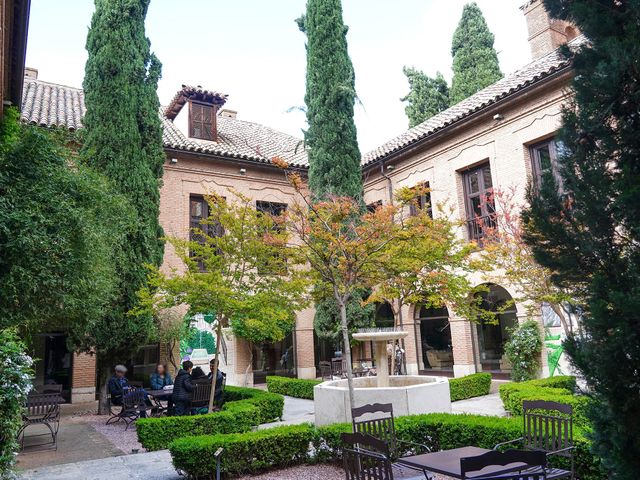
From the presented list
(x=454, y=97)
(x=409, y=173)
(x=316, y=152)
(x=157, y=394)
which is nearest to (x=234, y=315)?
(x=157, y=394)

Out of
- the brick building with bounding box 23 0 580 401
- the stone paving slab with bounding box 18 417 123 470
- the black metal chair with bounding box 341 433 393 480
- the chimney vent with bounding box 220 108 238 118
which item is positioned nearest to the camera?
the black metal chair with bounding box 341 433 393 480

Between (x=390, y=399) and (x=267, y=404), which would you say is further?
(x=267, y=404)

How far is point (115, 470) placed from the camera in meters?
6.78

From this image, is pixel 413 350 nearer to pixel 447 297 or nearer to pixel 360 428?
pixel 447 297

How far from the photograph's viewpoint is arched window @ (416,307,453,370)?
56.6 feet

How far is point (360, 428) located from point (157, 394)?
598 centimetres

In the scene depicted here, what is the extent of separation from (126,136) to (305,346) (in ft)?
32.8

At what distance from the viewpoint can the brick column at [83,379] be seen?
1466cm

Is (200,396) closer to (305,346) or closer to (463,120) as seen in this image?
(305,346)

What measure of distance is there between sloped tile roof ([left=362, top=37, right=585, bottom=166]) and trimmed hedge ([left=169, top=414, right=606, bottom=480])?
964 centimetres

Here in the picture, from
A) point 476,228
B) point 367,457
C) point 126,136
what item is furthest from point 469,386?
point 126,136

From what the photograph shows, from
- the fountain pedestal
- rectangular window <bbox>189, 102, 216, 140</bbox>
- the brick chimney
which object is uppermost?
the brick chimney

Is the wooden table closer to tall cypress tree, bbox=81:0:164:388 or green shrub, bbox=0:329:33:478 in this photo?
green shrub, bbox=0:329:33:478

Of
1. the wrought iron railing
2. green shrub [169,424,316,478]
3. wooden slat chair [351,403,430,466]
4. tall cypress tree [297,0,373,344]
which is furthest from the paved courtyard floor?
tall cypress tree [297,0,373,344]
